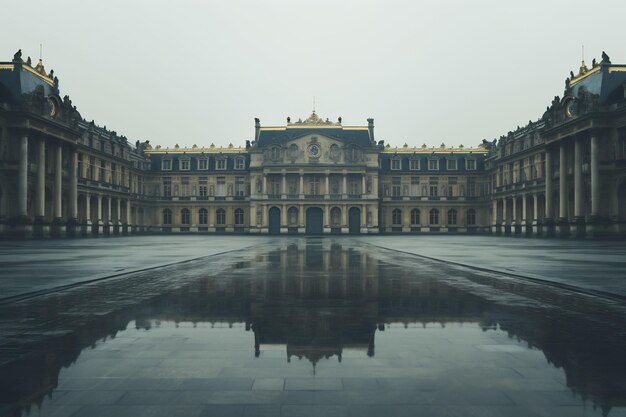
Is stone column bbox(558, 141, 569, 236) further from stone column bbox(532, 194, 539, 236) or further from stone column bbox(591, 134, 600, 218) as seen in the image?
stone column bbox(532, 194, 539, 236)

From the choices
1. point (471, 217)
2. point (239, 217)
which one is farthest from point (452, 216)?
point (239, 217)

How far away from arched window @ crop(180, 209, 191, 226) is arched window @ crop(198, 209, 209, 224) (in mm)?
2011

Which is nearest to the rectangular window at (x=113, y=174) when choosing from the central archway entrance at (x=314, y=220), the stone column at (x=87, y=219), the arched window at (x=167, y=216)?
the stone column at (x=87, y=219)

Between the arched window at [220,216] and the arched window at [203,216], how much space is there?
187 cm

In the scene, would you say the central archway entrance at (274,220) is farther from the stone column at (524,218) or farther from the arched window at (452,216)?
the stone column at (524,218)

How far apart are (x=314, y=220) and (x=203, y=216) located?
70.6 ft

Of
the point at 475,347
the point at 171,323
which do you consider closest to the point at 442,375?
the point at 475,347

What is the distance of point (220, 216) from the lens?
8725 cm

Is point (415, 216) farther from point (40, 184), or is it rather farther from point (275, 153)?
point (40, 184)

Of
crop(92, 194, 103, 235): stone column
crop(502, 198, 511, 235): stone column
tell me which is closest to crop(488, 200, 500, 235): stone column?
crop(502, 198, 511, 235): stone column

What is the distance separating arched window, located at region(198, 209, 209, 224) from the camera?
87.2 metres

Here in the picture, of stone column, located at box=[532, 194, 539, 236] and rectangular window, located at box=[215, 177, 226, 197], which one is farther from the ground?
rectangular window, located at box=[215, 177, 226, 197]

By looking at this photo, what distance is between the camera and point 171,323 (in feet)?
27.6

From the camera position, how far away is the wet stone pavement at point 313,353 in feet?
15.4
